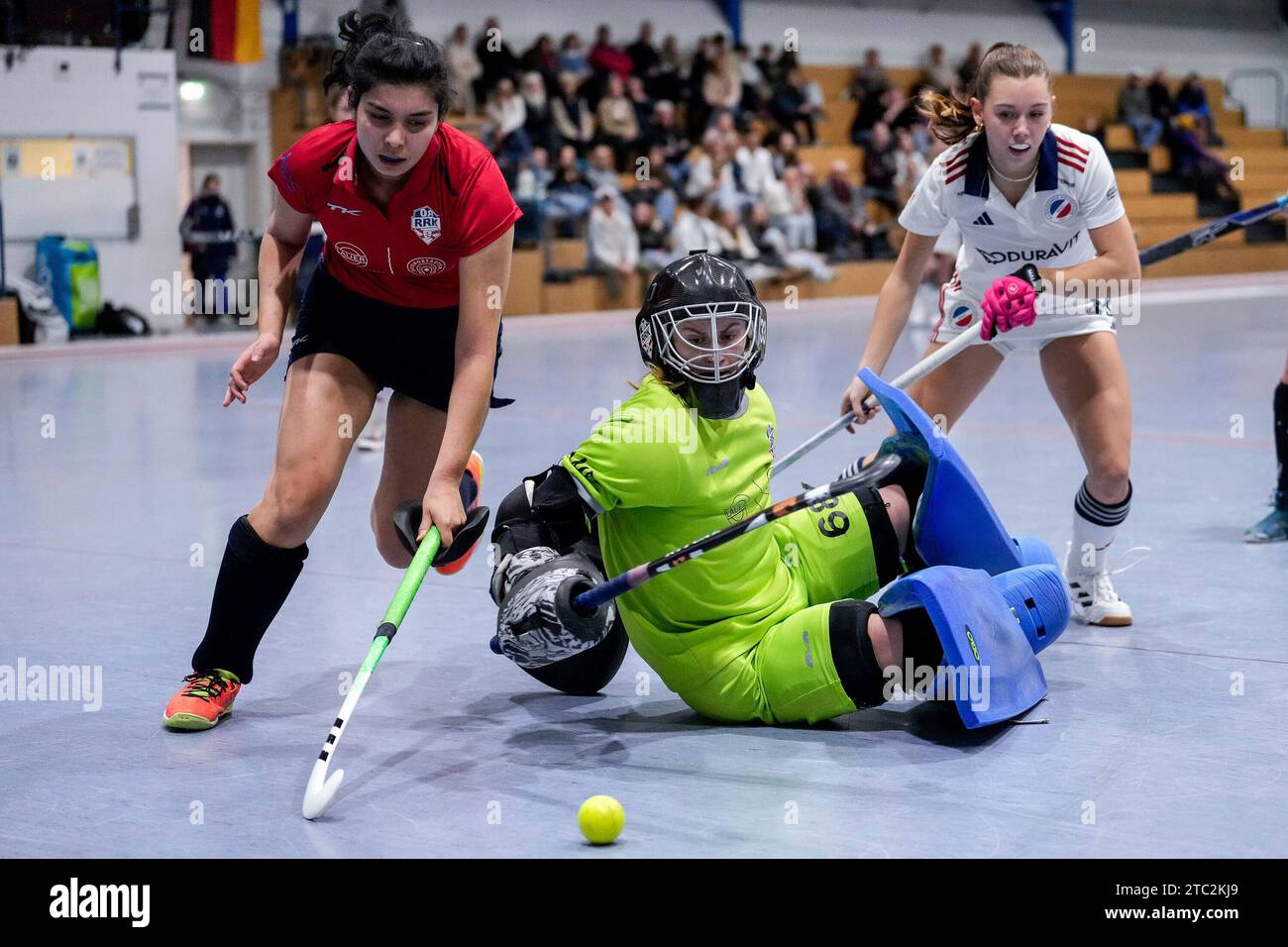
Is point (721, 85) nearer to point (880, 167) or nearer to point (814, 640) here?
point (880, 167)

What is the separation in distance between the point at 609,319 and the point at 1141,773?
560 inches

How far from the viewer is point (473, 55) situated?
60.7 ft

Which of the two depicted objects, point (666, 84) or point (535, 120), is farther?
point (666, 84)

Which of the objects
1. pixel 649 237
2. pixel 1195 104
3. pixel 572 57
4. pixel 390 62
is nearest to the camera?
pixel 390 62

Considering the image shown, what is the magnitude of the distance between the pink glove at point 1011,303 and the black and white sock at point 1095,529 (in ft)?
2.24

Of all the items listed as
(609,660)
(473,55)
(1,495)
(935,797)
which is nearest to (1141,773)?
(935,797)

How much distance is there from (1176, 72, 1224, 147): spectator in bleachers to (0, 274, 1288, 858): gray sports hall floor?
763 inches

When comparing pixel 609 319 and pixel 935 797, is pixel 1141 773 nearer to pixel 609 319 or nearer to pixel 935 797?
pixel 935 797

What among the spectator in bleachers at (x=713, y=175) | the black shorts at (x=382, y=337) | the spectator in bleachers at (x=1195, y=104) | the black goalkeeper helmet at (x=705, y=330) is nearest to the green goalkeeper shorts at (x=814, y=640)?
the black goalkeeper helmet at (x=705, y=330)

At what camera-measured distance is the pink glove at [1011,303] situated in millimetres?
4207

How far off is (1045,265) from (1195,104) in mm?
22291

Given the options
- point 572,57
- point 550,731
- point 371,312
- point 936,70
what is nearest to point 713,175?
point 572,57

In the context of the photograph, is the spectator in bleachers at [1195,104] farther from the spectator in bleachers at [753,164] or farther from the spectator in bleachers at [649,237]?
the spectator in bleachers at [649,237]

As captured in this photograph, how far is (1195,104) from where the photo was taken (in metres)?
25.0
